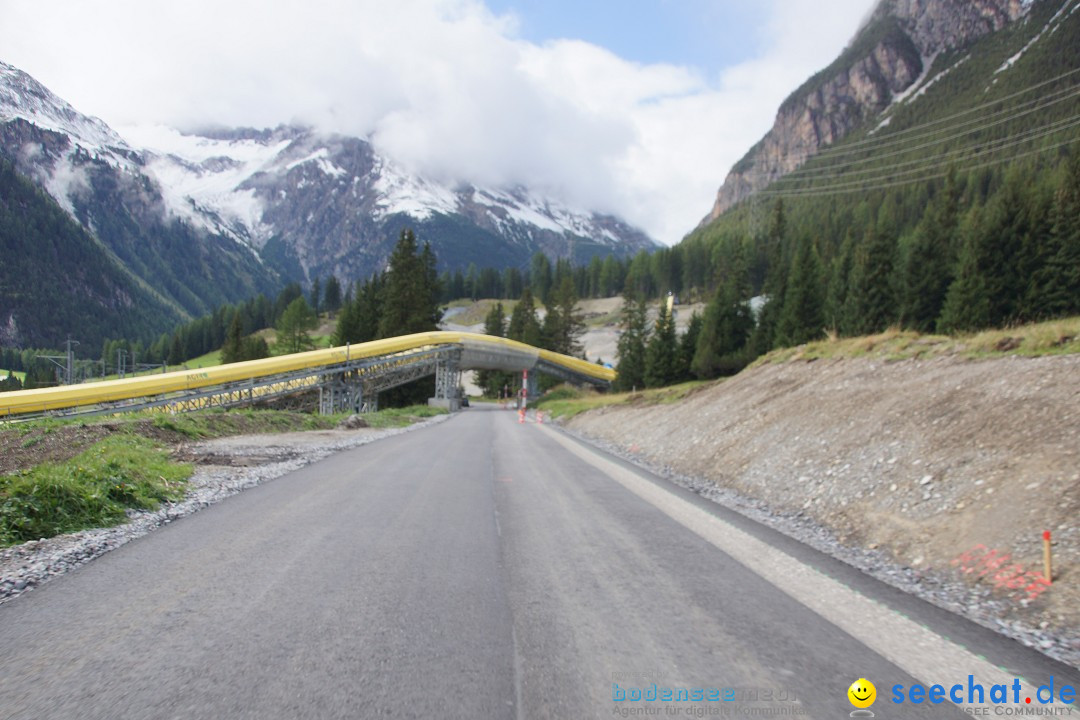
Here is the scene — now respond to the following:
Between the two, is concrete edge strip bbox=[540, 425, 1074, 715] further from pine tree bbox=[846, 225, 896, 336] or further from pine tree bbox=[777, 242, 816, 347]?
pine tree bbox=[846, 225, 896, 336]

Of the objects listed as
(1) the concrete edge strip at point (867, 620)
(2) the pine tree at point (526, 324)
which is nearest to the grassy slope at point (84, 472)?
(1) the concrete edge strip at point (867, 620)

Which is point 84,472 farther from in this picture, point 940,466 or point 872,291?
point 872,291

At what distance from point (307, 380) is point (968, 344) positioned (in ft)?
124

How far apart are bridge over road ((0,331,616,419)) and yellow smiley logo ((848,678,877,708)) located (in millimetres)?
34996

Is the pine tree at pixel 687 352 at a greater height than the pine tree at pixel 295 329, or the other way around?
the pine tree at pixel 295 329

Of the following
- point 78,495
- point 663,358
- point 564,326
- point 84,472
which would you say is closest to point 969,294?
point 663,358

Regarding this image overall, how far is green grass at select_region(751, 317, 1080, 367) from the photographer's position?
11.5m

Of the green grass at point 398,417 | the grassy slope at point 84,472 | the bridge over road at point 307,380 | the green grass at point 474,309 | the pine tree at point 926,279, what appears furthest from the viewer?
the green grass at point 474,309

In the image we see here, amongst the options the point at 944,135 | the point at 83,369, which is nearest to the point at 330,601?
the point at 83,369

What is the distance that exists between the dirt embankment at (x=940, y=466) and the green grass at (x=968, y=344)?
509mm

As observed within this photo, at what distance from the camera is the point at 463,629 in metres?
4.29

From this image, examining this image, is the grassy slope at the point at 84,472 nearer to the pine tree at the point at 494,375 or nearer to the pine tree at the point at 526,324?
the pine tree at the point at 494,375

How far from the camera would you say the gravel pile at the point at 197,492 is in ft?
18.2

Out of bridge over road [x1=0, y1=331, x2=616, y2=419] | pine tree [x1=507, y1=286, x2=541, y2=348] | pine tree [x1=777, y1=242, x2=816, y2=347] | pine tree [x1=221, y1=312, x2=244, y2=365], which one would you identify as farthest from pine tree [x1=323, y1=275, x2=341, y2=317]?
pine tree [x1=777, y1=242, x2=816, y2=347]
